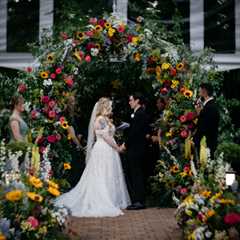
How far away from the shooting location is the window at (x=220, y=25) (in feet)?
47.2

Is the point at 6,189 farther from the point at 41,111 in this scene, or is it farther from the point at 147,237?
the point at 41,111

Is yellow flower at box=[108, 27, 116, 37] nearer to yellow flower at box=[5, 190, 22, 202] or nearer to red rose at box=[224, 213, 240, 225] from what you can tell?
yellow flower at box=[5, 190, 22, 202]

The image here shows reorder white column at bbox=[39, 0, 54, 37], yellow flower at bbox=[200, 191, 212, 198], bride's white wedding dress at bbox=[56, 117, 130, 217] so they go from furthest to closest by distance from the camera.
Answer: white column at bbox=[39, 0, 54, 37] < bride's white wedding dress at bbox=[56, 117, 130, 217] < yellow flower at bbox=[200, 191, 212, 198]

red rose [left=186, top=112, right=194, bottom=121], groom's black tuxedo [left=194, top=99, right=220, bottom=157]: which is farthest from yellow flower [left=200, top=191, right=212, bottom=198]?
red rose [left=186, top=112, right=194, bottom=121]

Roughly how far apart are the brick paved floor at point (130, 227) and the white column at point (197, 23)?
6.07 metres

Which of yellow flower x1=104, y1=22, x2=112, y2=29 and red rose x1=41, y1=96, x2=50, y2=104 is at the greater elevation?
yellow flower x1=104, y1=22, x2=112, y2=29

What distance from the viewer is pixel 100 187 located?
958 cm

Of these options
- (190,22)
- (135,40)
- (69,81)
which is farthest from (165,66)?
(190,22)

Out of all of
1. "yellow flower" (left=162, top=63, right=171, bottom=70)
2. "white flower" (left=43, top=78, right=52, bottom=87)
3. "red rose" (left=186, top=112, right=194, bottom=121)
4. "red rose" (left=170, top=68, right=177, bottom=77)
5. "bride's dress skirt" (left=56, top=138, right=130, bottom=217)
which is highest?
"yellow flower" (left=162, top=63, right=171, bottom=70)

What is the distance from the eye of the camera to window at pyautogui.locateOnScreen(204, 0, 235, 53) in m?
14.4

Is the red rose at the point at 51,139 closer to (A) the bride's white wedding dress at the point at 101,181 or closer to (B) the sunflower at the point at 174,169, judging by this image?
(A) the bride's white wedding dress at the point at 101,181

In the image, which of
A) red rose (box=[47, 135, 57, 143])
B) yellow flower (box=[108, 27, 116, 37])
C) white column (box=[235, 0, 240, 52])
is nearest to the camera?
red rose (box=[47, 135, 57, 143])

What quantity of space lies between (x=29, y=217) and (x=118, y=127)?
553 cm

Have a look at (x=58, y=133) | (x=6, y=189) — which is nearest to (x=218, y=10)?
(x=58, y=133)
